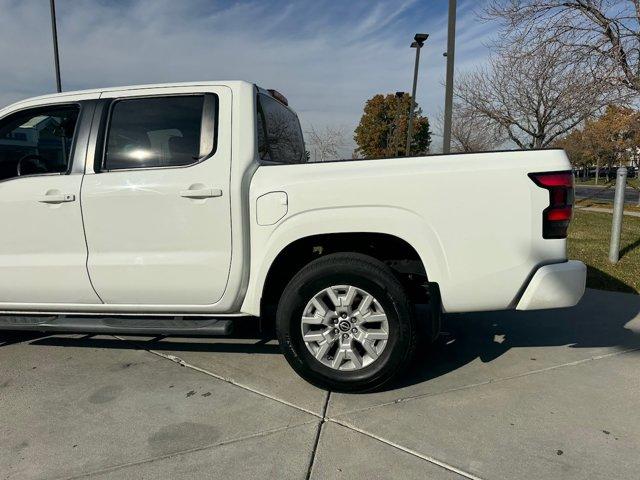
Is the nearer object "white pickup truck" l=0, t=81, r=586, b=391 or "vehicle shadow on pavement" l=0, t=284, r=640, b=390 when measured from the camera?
"white pickup truck" l=0, t=81, r=586, b=391

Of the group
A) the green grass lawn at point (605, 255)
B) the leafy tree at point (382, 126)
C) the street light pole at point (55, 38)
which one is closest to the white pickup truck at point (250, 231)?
the green grass lawn at point (605, 255)

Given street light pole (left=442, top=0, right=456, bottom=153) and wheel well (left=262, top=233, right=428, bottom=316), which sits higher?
street light pole (left=442, top=0, right=456, bottom=153)

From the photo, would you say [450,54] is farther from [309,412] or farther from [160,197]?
[309,412]

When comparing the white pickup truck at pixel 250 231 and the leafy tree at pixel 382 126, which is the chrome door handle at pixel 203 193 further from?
the leafy tree at pixel 382 126

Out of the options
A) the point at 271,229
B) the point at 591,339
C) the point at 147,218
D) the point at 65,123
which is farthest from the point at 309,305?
the point at 591,339

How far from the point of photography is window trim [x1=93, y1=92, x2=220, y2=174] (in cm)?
312

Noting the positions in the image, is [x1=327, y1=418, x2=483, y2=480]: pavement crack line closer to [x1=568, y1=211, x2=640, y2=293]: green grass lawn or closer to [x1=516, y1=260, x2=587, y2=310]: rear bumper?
[x1=516, y1=260, x2=587, y2=310]: rear bumper

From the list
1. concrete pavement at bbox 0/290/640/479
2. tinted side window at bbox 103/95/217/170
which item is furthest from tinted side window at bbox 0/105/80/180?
concrete pavement at bbox 0/290/640/479

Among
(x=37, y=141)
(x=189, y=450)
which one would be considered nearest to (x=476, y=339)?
(x=189, y=450)

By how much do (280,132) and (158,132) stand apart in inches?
39.5

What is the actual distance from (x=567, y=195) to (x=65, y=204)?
322 centimetres

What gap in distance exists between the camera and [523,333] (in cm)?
416

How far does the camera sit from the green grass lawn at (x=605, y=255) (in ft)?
18.7

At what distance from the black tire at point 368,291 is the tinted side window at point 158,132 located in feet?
3.66
